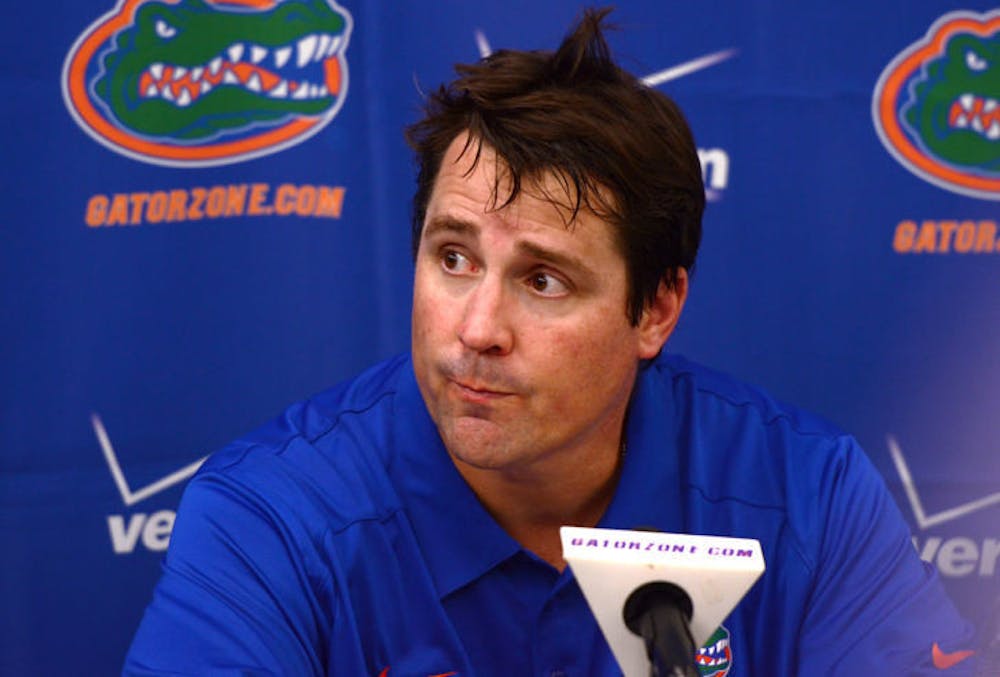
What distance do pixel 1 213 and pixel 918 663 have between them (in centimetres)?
178

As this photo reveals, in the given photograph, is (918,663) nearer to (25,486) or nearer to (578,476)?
(578,476)

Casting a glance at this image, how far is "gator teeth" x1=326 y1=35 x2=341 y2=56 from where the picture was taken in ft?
8.30

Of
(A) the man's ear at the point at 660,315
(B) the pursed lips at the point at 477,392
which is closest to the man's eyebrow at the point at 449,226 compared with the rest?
(B) the pursed lips at the point at 477,392

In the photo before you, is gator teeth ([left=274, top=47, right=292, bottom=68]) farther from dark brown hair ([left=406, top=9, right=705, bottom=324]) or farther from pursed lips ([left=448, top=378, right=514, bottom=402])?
pursed lips ([left=448, top=378, right=514, bottom=402])

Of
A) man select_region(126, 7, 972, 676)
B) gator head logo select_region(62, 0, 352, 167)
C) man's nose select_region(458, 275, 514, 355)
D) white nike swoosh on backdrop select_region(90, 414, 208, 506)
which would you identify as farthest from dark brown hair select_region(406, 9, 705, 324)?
white nike swoosh on backdrop select_region(90, 414, 208, 506)

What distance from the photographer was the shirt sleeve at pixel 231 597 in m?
1.44

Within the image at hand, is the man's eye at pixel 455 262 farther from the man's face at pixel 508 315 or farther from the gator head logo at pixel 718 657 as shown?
the gator head logo at pixel 718 657

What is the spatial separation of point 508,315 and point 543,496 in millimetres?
333

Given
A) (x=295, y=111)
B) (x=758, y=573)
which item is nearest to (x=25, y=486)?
(x=295, y=111)

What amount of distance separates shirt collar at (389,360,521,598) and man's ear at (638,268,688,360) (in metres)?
0.31

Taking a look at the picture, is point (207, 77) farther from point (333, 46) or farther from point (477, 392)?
point (477, 392)

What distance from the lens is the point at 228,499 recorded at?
1.60 metres

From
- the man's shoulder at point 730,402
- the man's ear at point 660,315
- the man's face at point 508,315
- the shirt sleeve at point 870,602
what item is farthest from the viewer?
the man's shoulder at point 730,402

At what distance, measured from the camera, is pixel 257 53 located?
8.20 feet
